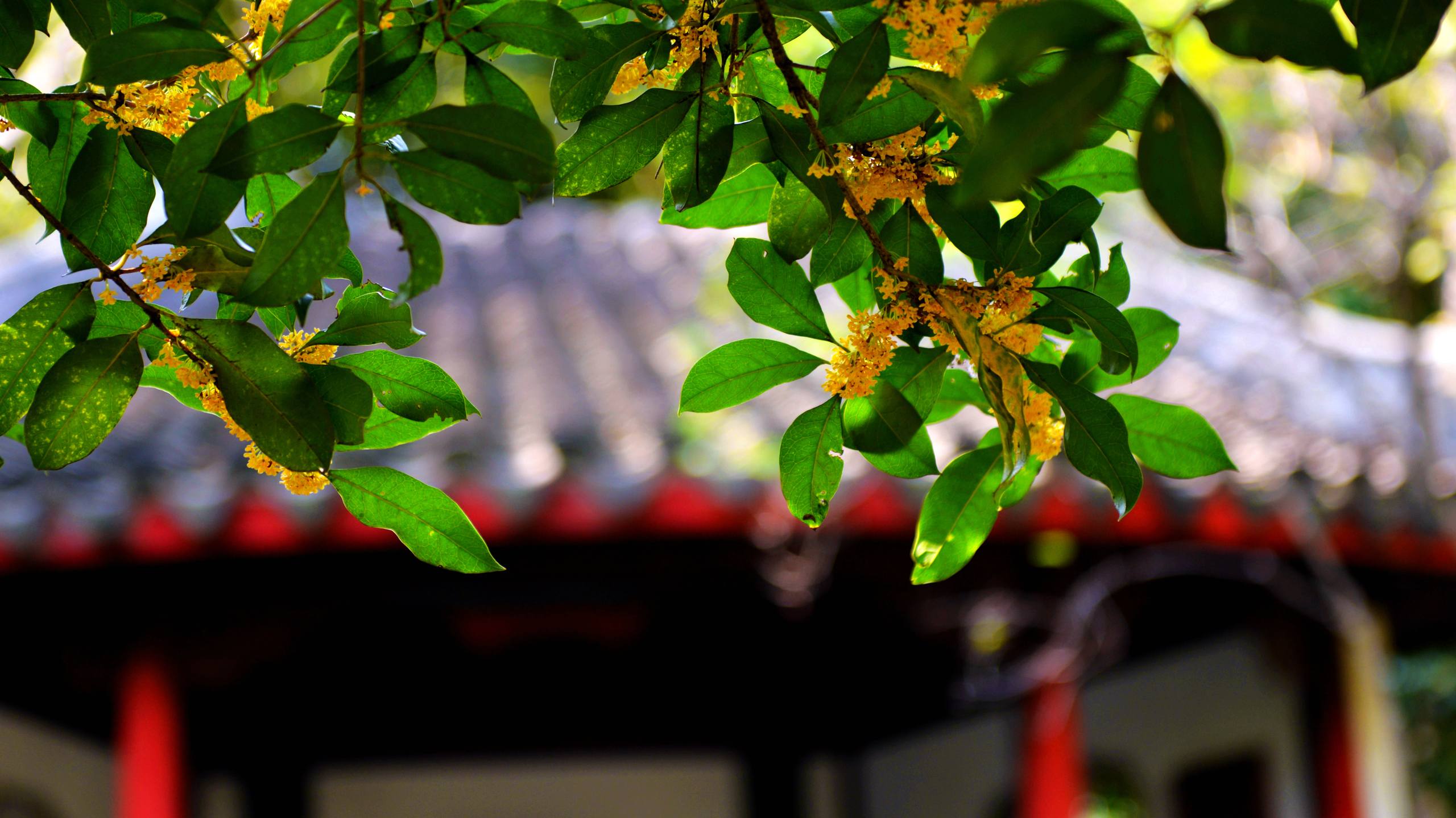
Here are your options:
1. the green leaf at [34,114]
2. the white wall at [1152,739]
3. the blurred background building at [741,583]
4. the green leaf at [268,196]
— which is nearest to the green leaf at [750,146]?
the green leaf at [268,196]

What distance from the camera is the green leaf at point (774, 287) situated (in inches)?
22.4

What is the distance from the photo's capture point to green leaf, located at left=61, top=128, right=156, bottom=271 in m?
0.56

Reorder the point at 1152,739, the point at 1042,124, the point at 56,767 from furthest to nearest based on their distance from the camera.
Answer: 1. the point at 1152,739
2. the point at 56,767
3. the point at 1042,124

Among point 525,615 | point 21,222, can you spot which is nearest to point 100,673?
point 525,615

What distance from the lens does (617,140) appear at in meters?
0.54

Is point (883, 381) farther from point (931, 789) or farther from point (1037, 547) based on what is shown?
point (931, 789)

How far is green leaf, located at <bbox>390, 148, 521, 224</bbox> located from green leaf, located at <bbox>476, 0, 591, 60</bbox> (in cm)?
8

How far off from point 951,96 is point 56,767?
334cm

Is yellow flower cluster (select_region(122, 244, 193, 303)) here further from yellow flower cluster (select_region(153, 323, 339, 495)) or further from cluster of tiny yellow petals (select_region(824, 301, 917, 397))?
cluster of tiny yellow petals (select_region(824, 301, 917, 397))

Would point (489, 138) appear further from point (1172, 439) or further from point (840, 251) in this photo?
point (1172, 439)

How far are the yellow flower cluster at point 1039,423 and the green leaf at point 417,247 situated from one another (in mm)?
232

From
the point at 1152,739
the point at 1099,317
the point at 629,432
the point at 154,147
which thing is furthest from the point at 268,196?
the point at 1152,739

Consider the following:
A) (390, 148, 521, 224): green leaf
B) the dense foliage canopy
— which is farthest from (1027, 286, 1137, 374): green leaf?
(390, 148, 521, 224): green leaf

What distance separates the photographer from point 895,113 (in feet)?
1.63
